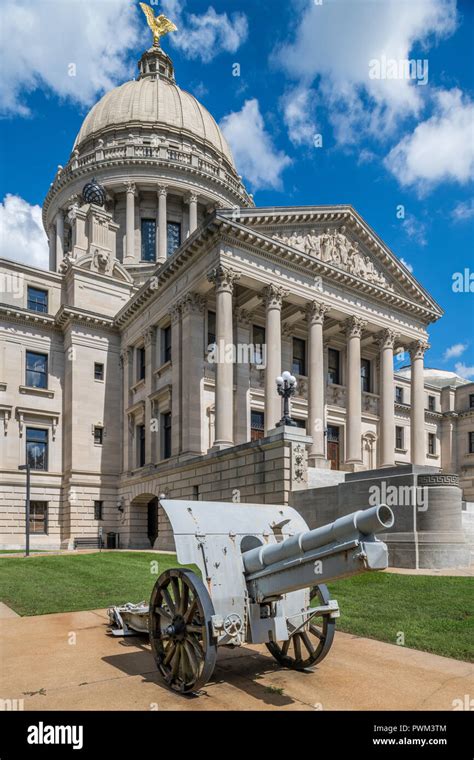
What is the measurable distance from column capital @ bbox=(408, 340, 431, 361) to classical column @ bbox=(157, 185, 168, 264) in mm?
23113

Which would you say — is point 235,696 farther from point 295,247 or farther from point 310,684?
point 295,247

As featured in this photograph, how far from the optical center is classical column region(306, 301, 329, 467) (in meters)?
Answer: 28.5

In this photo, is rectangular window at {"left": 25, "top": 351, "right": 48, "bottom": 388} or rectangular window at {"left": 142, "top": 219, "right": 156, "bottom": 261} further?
rectangular window at {"left": 142, "top": 219, "right": 156, "bottom": 261}

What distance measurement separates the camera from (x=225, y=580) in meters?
6.05

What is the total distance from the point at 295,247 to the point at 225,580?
86.7ft

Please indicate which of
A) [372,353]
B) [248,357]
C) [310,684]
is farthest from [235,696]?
[372,353]

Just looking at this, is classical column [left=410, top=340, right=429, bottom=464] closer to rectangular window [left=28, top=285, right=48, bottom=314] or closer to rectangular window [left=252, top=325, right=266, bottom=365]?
rectangular window [left=252, top=325, right=266, bottom=365]

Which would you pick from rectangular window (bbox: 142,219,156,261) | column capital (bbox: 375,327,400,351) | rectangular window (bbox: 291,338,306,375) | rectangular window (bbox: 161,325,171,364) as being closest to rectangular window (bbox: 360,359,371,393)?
column capital (bbox: 375,327,400,351)

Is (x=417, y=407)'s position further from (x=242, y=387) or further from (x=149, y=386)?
(x=149, y=386)

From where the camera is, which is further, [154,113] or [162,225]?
[154,113]

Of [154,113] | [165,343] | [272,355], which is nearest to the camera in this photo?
[272,355]

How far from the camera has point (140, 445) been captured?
1437 inches

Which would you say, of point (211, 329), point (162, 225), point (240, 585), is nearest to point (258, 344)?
point (211, 329)

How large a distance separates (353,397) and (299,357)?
4914 millimetres
